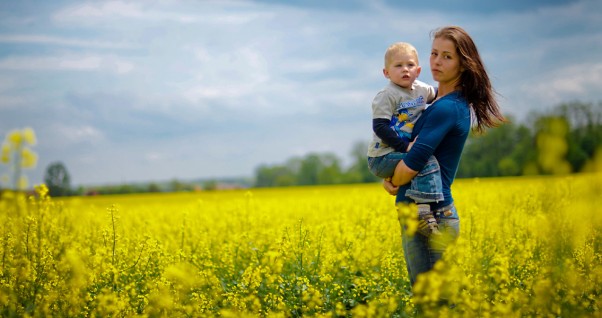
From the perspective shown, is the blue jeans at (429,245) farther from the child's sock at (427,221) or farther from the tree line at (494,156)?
the tree line at (494,156)

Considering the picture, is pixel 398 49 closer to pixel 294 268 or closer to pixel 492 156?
pixel 294 268

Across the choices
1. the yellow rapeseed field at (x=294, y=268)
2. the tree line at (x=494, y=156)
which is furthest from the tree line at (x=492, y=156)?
the yellow rapeseed field at (x=294, y=268)

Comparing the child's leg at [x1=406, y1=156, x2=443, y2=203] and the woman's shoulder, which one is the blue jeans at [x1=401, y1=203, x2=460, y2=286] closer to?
the child's leg at [x1=406, y1=156, x2=443, y2=203]

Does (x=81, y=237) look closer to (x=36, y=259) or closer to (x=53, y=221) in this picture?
(x=53, y=221)

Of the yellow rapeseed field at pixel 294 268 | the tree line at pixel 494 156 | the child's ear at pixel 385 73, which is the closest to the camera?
the yellow rapeseed field at pixel 294 268

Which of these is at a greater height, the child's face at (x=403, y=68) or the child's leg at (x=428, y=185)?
the child's face at (x=403, y=68)

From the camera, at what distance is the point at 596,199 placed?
7293 millimetres

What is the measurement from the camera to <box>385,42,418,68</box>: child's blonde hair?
4.14 metres

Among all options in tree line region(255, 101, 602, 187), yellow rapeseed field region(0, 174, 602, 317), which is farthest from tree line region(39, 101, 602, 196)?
yellow rapeseed field region(0, 174, 602, 317)

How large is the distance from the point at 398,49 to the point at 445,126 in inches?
30.0

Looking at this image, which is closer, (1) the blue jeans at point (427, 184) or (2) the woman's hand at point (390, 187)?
(1) the blue jeans at point (427, 184)

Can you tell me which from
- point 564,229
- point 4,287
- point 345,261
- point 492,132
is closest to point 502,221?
point 564,229

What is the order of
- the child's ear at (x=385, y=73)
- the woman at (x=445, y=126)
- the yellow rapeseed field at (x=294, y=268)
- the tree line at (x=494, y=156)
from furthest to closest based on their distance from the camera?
the tree line at (x=494, y=156), the child's ear at (x=385, y=73), the yellow rapeseed field at (x=294, y=268), the woman at (x=445, y=126)

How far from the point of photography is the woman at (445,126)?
12.3 feet
